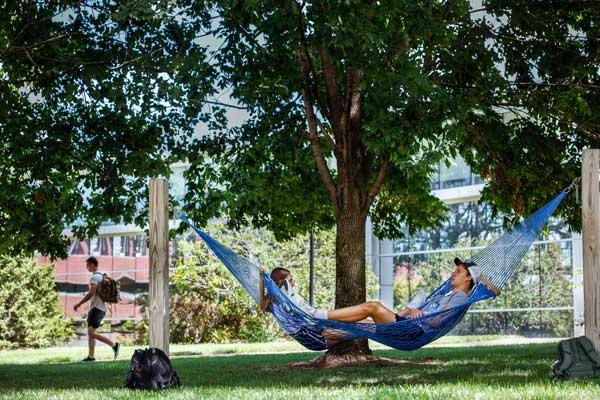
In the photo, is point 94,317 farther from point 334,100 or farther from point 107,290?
point 334,100

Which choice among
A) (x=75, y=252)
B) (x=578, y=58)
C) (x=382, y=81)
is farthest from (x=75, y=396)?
(x=75, y=252)

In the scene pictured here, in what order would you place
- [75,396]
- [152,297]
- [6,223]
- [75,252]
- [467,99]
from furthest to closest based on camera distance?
1. [75,252]
2. [6,223]
3. [467,99]
4. [152,297]
5. [75,396]

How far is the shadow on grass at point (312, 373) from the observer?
8773 millimetres

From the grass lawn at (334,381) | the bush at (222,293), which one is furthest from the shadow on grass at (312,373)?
the bush at (222,293)

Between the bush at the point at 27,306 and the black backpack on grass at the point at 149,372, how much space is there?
16.9 meters

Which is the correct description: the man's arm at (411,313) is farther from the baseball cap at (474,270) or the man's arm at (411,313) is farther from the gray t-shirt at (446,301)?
the baseball cap at (474,270)

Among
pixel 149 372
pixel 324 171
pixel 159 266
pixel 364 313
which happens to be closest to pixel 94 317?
pixel 324 171

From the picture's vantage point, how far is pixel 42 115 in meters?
11.7

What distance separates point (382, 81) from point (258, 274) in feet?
7.43

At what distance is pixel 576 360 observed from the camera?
24.9 feet

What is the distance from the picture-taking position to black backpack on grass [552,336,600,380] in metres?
7.54

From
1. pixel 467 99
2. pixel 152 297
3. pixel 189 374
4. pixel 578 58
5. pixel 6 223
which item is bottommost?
pixel 189 374

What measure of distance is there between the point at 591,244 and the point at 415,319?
1597mm

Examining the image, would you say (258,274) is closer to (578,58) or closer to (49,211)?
(49,211)
